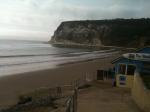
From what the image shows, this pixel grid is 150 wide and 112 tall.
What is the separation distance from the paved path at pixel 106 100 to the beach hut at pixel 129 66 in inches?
23.5

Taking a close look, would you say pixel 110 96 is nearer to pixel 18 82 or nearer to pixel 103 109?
pixel 103 109

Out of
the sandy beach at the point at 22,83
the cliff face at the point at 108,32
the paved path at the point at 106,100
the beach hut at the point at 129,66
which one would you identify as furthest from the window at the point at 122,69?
the cliff face at the point at 108,32

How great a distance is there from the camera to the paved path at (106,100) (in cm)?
1043

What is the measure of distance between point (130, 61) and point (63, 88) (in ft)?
15.1

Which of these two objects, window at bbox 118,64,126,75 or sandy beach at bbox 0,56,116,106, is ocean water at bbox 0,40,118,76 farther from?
window at bbox 118,64,126,75

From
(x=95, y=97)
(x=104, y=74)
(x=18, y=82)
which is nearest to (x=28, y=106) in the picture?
(x=95, y=97)

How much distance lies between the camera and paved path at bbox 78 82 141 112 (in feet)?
34.2

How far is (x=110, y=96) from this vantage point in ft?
42.4

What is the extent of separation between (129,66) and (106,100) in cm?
393

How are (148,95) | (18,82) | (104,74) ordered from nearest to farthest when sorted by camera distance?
(148,95) → (104,74) → (18,82)

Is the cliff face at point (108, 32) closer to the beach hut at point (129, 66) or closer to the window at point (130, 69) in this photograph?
the beach hut at point (129, 66)

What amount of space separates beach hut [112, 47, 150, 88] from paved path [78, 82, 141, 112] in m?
0.60

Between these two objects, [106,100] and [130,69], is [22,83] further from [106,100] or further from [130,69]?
[106,100]

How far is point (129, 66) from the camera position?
15.3m
